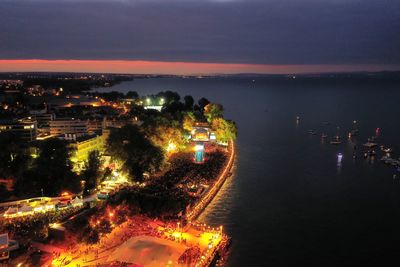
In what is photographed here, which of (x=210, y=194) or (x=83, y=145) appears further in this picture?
(x=83, y=145)

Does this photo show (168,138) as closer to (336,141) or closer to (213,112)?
(213,112)

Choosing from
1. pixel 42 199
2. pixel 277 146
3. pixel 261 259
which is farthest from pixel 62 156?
pixel 277 146

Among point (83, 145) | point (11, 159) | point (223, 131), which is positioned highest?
point (223, 131)

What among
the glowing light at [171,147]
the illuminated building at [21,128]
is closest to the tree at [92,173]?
the glowing light at [171,147]

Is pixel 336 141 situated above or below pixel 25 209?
above

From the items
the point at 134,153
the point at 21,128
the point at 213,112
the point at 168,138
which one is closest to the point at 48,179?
the point at 134,153

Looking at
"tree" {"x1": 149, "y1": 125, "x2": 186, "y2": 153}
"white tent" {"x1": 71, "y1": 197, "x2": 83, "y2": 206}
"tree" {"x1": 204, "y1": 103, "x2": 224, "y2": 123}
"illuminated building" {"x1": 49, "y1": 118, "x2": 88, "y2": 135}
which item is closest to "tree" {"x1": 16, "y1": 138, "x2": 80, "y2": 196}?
"white tent" {"x1": 71, "y1": 197, "x2": 83, "y2": 206}

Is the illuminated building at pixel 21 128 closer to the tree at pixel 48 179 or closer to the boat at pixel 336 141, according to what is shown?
the tree at pixel 48 179

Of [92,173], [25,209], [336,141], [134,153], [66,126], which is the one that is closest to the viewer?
[25,209]

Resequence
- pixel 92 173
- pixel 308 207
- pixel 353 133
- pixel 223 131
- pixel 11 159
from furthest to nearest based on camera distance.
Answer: pixel 353 133
pixel 223 131
pixel 308 207
pixel 11 159
pixel 92 173
